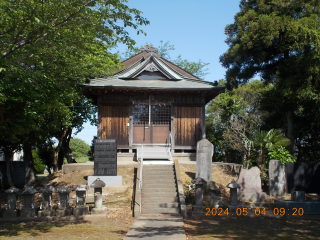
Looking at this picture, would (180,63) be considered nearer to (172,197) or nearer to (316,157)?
(316,157)

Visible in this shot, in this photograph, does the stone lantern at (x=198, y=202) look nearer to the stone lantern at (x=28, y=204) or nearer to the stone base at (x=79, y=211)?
the stone base at (x=79, y=211)

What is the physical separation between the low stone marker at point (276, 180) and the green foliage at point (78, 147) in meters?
64.7

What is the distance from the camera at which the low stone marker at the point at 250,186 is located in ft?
45.5

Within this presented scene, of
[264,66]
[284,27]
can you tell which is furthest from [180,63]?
[284,27]

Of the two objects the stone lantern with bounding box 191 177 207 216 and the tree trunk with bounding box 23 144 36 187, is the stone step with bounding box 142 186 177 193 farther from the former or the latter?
the tree trunk with bounding box 23 144 36 187

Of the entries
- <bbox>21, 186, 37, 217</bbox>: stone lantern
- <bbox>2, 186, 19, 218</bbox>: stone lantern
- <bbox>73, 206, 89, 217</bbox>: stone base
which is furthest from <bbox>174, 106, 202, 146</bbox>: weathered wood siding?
<bbox>2, 186, 19, 218</bbox>: stone lantern

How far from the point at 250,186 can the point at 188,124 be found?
6288 millimetres

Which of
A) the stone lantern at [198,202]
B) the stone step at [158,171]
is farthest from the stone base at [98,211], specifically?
the stone step at [158,171]

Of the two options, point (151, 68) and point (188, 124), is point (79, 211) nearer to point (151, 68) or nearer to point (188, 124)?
point (188, 124)

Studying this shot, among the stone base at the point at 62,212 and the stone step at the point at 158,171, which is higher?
the stone step at the point at 158,171

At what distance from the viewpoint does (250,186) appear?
14141 mm

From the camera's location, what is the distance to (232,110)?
26.3 metres

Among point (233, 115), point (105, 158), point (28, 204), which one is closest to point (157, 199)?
point (105, 158)

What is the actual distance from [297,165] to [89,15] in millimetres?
10004
